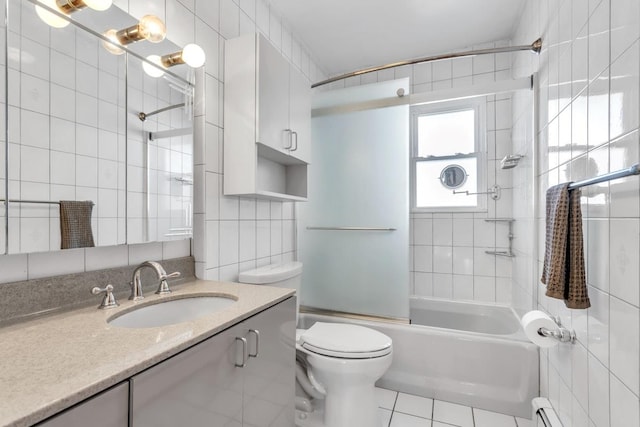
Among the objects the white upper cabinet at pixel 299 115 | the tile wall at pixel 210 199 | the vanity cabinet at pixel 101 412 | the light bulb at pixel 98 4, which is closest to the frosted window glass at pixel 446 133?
the white upper cabinet at pixel 299 115

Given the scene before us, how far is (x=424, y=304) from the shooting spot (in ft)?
8.64

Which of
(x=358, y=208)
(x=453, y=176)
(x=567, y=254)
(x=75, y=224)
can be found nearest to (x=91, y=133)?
(x=75, y=224)

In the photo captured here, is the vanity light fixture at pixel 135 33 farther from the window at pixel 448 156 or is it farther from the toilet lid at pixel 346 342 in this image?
the window at pixel 448 156

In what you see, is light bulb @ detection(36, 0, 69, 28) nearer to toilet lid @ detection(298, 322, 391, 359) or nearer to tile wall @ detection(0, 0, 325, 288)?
tile wall @ detection(0, 0, 325, 288)

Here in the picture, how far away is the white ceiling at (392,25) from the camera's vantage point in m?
2.05

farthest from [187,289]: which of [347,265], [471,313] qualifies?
[471,313]

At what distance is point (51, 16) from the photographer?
3.14 feet

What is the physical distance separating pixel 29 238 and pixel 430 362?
78.1 inches

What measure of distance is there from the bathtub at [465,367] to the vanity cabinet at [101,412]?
1625mm

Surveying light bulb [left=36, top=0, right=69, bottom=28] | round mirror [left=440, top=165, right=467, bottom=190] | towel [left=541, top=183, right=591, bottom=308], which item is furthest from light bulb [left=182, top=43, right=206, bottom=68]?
round mirror [left=440, top=165, right=467, bottom=190]

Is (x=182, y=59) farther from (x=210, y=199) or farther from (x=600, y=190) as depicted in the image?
(x=600, y=190)

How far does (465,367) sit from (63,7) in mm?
2423

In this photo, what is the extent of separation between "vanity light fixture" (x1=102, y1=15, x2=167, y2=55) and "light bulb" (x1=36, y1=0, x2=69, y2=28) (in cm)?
15

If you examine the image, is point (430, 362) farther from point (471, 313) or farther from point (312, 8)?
point (312, 8)
